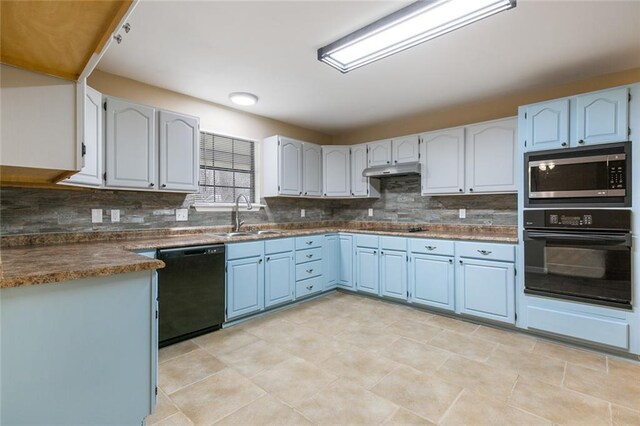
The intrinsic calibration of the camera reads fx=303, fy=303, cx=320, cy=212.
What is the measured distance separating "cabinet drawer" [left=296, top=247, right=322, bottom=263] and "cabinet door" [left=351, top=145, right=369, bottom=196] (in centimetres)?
110

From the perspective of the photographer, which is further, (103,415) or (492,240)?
(492,240)

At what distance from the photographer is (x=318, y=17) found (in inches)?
80.2

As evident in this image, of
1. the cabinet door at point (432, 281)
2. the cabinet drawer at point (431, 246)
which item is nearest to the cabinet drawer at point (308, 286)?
the cabinet door at point (432, 281)

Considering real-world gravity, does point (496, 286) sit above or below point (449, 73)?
below

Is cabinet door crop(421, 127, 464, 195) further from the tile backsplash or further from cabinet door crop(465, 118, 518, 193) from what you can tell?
the tile backsplash

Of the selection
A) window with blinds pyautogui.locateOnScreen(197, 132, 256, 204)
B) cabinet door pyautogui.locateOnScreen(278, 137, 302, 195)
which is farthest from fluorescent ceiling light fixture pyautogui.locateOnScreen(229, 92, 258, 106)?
cabinet door pyautogui.locateOnScreen(278, 137, 302, 195)

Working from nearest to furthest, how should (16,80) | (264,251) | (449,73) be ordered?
(16,80) → (449,73) → (264,251)

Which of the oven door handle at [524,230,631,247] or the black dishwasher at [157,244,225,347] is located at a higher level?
the oven door handle at [524,230,631,247]

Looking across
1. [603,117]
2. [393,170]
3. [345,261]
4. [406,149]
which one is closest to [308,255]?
[345,261]

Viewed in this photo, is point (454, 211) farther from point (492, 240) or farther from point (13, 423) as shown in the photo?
point (13, 423)

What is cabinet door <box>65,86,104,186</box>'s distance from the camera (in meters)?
2.33

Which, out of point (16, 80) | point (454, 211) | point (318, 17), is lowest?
point (454, 211)

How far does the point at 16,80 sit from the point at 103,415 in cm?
157

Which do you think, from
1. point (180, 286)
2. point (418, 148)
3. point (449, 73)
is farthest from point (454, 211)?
point (180, 286)
